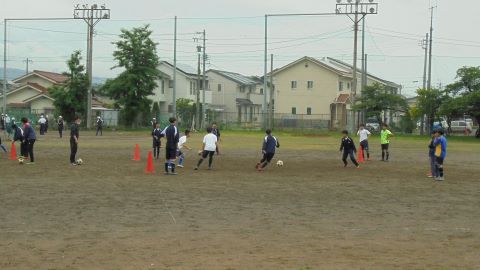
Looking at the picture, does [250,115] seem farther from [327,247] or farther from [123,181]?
[327,247]

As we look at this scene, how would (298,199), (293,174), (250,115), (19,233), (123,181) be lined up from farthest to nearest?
(250,115) → (293,174) → (123,181) → (298,199) → (19,233)

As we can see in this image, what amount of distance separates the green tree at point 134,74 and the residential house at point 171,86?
12903 millimetres

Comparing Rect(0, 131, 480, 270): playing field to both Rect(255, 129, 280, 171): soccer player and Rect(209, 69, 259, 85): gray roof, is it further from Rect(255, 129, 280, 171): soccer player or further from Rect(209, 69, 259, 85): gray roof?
Rect(209, 69, 259, 85): gray roof

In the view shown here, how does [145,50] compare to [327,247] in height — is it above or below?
above

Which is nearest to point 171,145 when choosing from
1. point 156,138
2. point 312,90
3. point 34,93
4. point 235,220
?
point 156,138

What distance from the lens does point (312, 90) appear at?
74.8 metres

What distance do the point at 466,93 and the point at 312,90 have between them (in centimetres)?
2317

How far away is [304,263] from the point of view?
761 centimetres

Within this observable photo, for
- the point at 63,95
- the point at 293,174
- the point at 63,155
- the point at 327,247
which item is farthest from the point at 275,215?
the point at 63,95

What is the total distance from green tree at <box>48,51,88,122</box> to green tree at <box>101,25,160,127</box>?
2.51 m

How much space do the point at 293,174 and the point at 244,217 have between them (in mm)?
8561

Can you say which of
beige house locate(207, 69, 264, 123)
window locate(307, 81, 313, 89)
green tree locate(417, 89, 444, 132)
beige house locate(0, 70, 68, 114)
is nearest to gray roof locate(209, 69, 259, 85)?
beige house locate(207, 69, 264, 123)

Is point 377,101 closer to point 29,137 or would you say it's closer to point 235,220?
point 29,137

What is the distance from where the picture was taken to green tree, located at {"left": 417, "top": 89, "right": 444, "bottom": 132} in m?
56.6
